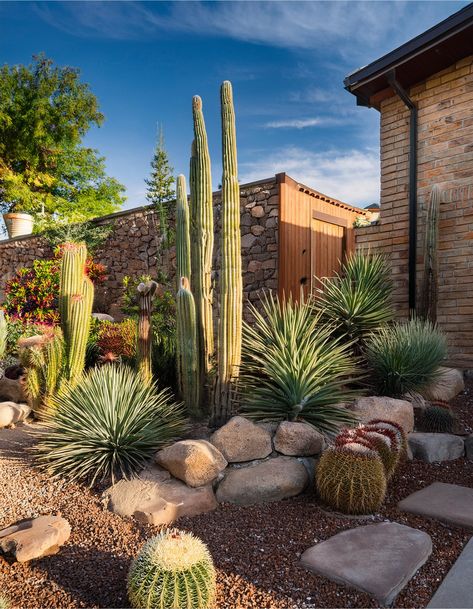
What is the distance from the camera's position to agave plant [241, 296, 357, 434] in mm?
4145

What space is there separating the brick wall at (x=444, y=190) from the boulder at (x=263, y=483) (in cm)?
391

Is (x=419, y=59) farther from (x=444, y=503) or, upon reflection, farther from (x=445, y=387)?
(x=444, y=503)

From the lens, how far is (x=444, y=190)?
658cm

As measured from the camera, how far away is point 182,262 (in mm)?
4898

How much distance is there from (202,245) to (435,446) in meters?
2.79

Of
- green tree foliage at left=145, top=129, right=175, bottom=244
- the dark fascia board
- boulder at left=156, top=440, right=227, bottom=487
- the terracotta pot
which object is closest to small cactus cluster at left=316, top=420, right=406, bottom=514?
boulder at left=156, top=440, right=227, bottom=487

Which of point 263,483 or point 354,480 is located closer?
point 354,480

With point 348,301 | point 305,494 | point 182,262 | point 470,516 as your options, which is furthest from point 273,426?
point 348,301

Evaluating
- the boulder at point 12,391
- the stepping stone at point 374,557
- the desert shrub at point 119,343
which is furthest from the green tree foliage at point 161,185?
the stepping stone at point 374,557

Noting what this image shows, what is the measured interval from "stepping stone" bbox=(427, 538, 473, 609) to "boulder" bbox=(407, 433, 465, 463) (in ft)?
5.38

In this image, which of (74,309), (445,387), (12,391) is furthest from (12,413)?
(445,387)

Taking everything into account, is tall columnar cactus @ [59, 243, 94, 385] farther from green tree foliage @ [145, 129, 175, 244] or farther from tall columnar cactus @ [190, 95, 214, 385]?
green tree foliage @ [145, 129, 175, 244]

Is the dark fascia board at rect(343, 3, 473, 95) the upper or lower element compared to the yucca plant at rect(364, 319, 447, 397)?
upper

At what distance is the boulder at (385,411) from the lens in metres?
4.33
